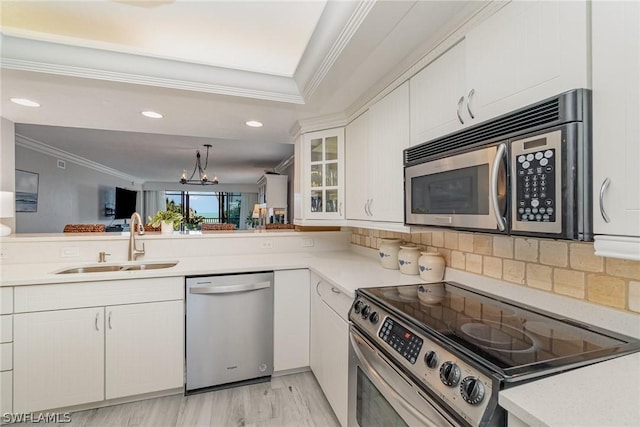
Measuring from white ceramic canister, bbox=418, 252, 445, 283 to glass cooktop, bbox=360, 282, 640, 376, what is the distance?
270 mm

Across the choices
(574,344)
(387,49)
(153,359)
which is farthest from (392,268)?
(153,359)

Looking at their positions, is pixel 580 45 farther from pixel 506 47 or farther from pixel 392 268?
pixel 392 268

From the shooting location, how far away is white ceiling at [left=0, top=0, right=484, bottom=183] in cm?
143

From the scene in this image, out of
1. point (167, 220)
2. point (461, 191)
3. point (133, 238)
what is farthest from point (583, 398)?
point (167, 220)

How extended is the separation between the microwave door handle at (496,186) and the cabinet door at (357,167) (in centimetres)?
111

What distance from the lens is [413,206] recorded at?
59.3 inches

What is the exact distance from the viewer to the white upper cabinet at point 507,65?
83cm

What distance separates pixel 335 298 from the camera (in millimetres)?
1859

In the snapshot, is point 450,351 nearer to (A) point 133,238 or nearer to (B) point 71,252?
(A) point 133,238

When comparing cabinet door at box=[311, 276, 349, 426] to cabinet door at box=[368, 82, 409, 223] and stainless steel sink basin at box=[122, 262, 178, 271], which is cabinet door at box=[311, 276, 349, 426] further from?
stainless steel sink basin at box=[122, 262, 178, 271]

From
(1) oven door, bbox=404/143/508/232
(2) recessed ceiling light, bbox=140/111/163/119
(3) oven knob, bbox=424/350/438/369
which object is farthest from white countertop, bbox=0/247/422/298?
(2) recessed ceiling light, bbox=140/111/163/119

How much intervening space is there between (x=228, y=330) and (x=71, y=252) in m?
1.50

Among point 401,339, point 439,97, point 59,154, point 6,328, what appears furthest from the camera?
point 59,154

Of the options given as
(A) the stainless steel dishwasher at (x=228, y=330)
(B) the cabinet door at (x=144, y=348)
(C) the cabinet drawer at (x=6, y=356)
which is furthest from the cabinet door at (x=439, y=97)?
(C) the cabinet drawer at (x=6, y=356)
